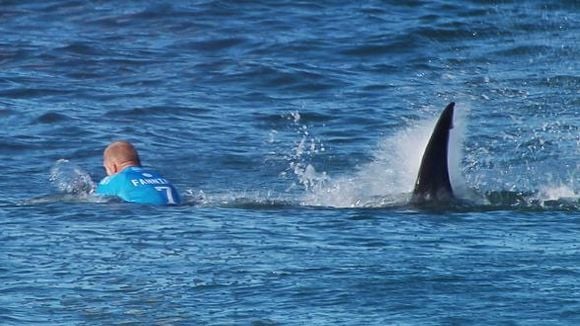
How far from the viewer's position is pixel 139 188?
13.0 metres

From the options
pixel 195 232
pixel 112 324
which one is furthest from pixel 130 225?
pixel 112 324

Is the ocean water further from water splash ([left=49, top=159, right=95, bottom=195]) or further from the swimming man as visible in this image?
the swimming man

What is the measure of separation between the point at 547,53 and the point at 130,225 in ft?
33.5

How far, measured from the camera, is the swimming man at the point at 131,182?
12945 millimetres

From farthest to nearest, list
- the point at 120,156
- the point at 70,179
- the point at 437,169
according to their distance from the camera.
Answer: the point at 70,179 → the point at 120,156 → the point at 437,169

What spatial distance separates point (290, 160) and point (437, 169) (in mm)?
3835

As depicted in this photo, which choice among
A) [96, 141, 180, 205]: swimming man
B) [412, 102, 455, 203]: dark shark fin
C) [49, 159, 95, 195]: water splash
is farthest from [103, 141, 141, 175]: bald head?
[412, 102, 455, 203]: dark shark fin

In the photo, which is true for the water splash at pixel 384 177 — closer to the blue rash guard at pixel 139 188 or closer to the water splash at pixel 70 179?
the blue rash guard at pixel 139 188

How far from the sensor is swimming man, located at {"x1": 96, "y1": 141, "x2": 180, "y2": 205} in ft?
42.5

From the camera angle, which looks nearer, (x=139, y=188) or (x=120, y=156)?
(x=139, y=188)

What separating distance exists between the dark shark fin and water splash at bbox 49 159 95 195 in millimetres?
2881

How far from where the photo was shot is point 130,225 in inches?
475

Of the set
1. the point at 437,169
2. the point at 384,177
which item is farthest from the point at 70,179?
the point at 437,169

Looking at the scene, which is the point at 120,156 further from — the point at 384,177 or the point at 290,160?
the point at 290,160
